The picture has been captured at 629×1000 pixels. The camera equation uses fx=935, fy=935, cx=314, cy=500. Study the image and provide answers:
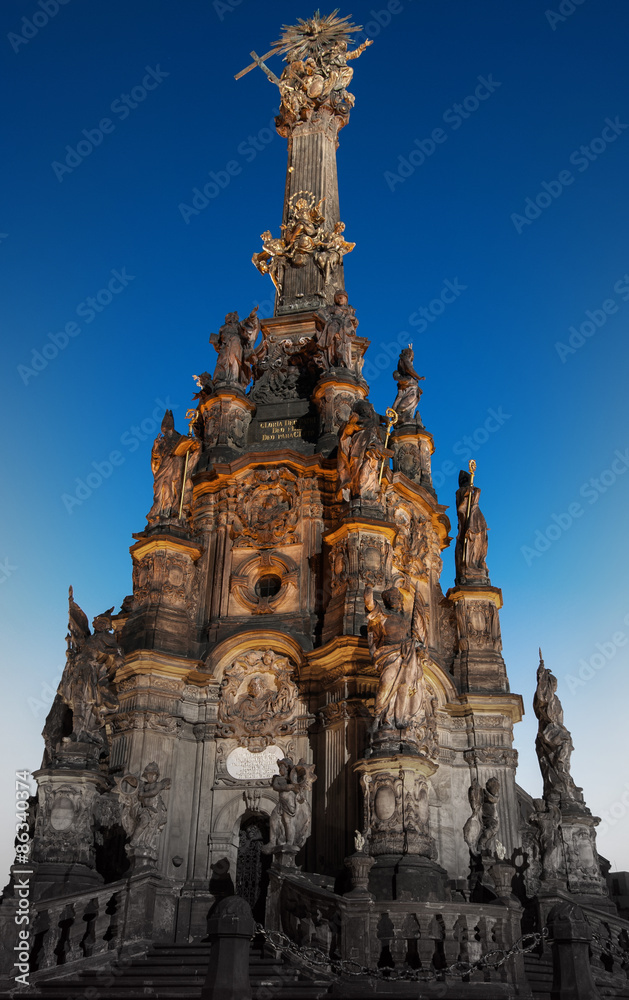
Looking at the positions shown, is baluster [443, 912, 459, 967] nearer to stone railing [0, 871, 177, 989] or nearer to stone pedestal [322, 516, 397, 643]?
stone railing [0, 871, 177, 989]

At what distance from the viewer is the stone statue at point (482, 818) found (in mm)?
21203

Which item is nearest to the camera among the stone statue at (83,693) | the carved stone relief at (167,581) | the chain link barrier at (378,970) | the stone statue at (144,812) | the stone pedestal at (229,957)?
the stone pedestal at (229,957)

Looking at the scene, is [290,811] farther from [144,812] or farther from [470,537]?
[470,537]

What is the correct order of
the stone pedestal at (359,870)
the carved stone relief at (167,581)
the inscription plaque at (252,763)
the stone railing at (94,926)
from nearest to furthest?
the stone railing at (94,926)
the stone pedestal at (359,870)
the inscription plaque at (252,763)
the carved stone relief at (167,581)

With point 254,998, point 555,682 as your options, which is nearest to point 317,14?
point 555,682

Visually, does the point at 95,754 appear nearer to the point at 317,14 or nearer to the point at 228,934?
the point at 228,934

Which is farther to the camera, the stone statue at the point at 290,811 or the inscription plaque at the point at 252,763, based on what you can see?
the inscription plaque at the point at 252,763

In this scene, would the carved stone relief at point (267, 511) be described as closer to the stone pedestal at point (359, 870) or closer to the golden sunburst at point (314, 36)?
the stone pedestal at point (359, 870)

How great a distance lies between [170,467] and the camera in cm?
2409

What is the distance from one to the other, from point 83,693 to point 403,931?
8213 mm

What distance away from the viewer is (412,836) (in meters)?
17.5

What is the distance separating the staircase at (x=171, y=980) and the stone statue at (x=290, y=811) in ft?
8.03

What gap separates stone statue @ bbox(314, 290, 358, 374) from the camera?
26766 mm

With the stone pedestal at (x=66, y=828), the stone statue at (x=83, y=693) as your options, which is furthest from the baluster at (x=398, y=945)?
A: the stone statue at (x=83, y=693)
